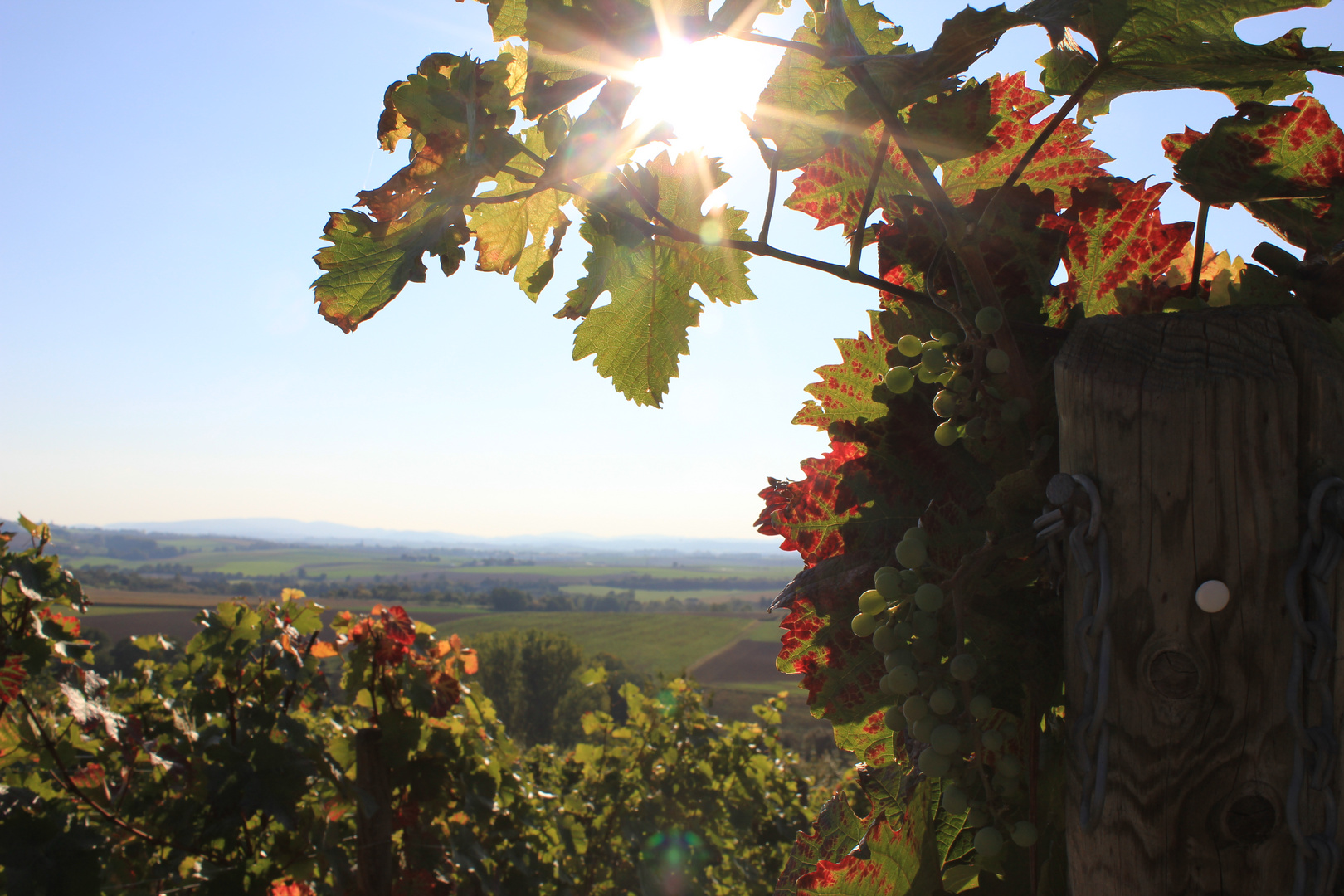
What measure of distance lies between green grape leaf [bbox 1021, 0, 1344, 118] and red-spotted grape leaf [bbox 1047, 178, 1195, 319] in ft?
0.52

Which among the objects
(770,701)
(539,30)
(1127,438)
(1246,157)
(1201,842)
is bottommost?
(770,701)

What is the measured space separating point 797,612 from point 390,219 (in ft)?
2.89

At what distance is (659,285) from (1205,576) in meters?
0.97

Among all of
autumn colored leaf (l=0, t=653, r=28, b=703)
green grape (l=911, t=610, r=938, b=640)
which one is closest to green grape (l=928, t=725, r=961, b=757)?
green grape (l=911, t=610, r=938, b=640)

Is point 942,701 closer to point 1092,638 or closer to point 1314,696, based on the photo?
point 1092,638

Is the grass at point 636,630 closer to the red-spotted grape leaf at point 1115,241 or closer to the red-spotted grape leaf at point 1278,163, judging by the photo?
the red-spotted grape leaf at point 1115,241

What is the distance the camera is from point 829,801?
1.33 meters

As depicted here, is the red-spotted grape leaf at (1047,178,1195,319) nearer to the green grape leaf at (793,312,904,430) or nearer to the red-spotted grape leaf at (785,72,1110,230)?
the red-spotted grape leaf at (785,72,1110,230)

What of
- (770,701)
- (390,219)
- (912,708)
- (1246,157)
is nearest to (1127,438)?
(912,708)

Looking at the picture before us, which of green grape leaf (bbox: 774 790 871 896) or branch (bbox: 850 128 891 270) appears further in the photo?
green grape leaf (bbox: 774 790 871 896)

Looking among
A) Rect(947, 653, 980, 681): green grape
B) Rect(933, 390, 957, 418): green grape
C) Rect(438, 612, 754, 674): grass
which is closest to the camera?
Rect(947, 653, 980, 681): green grape

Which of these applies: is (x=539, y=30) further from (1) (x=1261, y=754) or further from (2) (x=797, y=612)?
(1) (x=1261, y=754)

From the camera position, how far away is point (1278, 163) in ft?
3.62

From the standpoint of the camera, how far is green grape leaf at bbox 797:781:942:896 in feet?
3.64
